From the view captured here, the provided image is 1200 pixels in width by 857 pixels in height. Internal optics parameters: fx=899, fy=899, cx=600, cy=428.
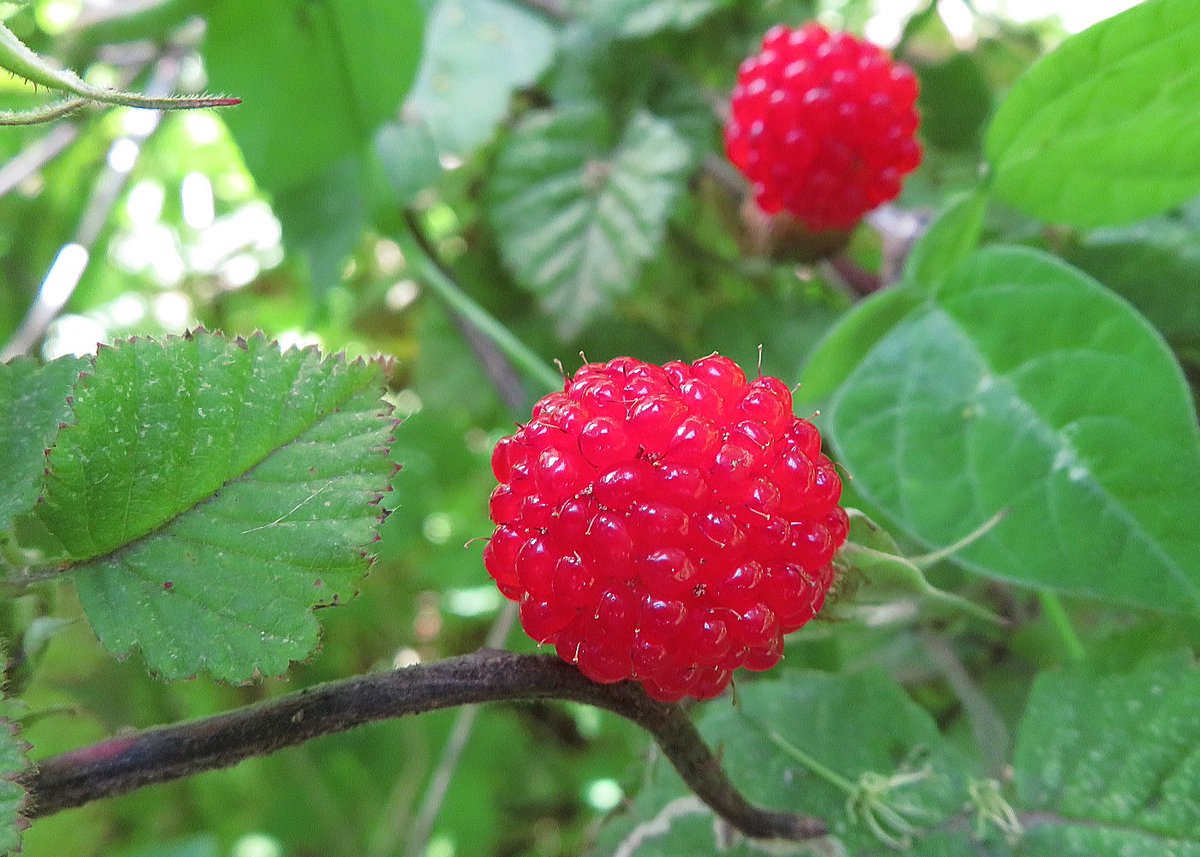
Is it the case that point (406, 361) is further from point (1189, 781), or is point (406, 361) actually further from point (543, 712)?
point (1189, 781)

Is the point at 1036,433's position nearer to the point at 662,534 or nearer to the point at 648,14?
the point at 662,534

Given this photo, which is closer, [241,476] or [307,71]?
[241,476]

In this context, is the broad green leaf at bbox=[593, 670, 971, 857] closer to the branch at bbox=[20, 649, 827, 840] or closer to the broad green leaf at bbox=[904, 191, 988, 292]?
the branch at bbox=[20, 649, 827, 840]

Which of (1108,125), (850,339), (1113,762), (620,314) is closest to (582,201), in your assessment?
(620,314)

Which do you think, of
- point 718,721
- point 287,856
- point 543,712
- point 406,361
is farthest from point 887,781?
point 406,361

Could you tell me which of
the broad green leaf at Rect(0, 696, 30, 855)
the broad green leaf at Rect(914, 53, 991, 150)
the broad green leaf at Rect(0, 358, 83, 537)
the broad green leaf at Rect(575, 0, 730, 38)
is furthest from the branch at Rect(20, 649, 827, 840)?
the broad green leaf at Rect(914, 53, 991, 150)

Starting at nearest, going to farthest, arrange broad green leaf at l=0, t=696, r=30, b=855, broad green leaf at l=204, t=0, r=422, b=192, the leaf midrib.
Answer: broad green leaf at l=0, t=696, r=30, b=855, the leaf midrib, broad green leaf at l=204, t=0, r=422, b=192
